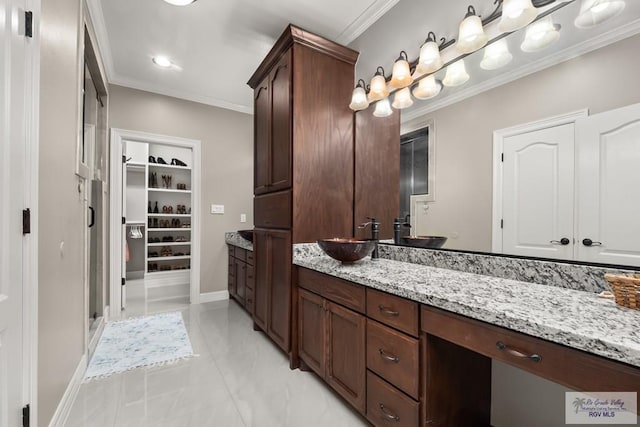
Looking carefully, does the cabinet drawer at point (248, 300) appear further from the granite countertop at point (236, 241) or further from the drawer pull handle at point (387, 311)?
the drawer pull handle at point (387, 311)

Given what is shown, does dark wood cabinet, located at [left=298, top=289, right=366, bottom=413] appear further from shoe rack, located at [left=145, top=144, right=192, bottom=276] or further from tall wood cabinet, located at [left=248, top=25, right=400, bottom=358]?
shoe rack, located at [left=145, top=144, right=192, bottom=276]

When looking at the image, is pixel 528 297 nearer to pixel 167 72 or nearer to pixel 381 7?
pixel 381 7

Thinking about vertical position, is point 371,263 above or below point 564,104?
below

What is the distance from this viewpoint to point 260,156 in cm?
265

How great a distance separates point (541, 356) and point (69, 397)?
2.41 meters

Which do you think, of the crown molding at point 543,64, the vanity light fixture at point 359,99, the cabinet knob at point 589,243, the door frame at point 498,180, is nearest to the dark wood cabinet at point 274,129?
the vanity light fixture at point 359,99

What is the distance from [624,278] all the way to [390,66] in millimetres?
1907

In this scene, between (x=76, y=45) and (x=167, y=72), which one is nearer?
(x=76, y=45)

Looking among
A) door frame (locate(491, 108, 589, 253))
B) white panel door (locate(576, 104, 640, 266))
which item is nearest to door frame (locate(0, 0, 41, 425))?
door frame (locate(491, 108, 589, 253))

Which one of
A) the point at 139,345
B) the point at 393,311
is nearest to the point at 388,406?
the point at 393,311

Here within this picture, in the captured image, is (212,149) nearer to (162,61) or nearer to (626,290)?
(162,61)

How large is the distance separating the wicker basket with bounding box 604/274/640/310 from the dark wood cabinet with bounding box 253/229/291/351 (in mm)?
1690

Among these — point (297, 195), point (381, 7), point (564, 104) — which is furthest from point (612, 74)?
point (297, 195)

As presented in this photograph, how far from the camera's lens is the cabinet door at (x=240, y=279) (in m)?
3.25
